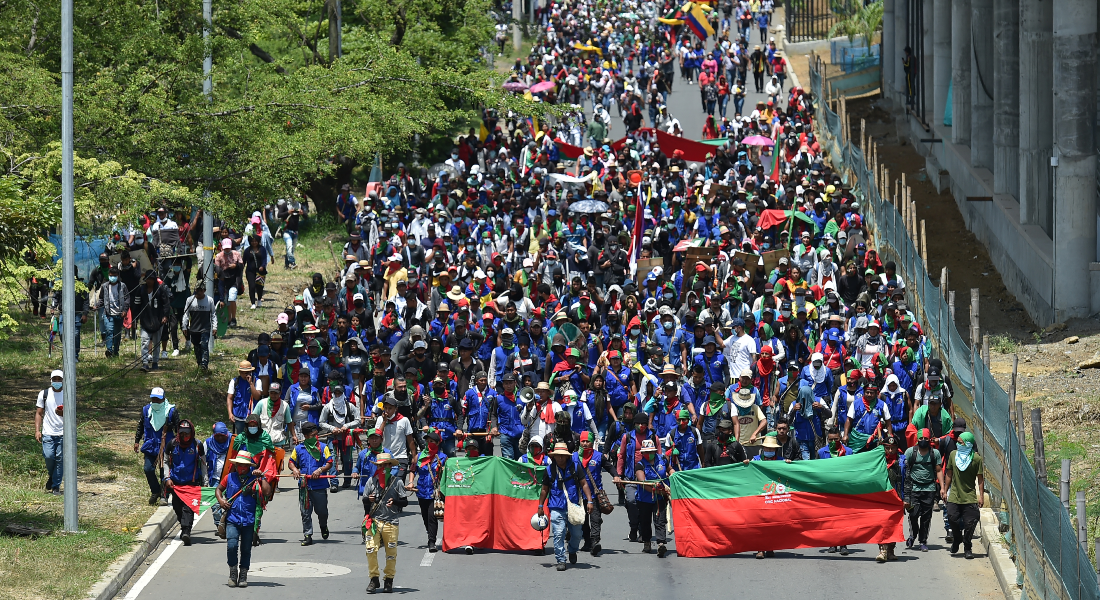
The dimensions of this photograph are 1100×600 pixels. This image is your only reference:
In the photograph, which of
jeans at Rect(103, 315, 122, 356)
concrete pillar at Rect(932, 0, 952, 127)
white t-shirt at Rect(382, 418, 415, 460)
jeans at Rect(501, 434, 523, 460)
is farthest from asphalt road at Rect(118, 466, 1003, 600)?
concrete pillar at Rect(932, 0, 952, 127)

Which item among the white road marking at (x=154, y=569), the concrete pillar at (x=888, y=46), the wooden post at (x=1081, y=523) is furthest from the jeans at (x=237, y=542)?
the concrete pillar at (x=888, y=46)

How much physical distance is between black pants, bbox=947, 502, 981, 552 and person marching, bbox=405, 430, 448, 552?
5261 millimetres

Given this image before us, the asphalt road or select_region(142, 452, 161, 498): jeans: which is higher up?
select_region(142, 452, 161, 498): jeans

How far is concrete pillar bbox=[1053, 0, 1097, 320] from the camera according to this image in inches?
1063

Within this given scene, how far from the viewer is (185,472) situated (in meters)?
16.9

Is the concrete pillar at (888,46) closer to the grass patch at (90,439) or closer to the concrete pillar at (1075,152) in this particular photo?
the concrete pillar at (1075,152)

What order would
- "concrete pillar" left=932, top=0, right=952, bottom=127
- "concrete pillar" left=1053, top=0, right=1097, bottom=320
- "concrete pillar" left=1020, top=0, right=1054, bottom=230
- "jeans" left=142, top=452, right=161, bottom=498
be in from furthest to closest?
"concrete pillar" left=932, top=0, right=952, bottom=127 → "concrete pillar" left=1020, top=0, right=1054, bottom=230 → "concrete pillar" left=1053, top=0, right=1097, bottom=320 → "jeans" left=142, top=452, right=161, bottom=498

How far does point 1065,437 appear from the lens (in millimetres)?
20422

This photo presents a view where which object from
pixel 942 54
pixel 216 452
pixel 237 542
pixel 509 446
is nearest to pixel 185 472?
pixel 216 452

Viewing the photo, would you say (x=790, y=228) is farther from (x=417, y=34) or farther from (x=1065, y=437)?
(x=417, y=34)

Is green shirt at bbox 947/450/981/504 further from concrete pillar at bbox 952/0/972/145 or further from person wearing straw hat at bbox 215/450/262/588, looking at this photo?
concrete pillar at bbox 952/0/972/145

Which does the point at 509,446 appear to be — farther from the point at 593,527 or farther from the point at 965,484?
the point at 965,484

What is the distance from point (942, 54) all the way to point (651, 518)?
94.1ft

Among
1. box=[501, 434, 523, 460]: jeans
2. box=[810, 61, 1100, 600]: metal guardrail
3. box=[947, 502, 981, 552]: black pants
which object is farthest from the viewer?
box=[501, 434, 523, 460]: jeans
